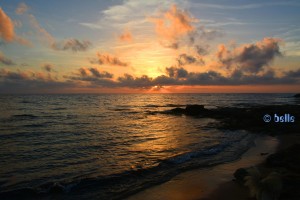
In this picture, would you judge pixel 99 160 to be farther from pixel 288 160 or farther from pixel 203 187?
pixel 288 160

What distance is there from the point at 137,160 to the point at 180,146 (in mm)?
6008

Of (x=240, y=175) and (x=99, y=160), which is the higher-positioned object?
(x=240, y=175)

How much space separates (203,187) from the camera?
1277 cm

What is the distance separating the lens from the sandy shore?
1158 centimetres

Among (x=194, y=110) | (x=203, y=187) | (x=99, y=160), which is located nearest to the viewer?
(x=203, y=187)

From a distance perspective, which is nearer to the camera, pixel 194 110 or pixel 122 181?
pixel 122 181

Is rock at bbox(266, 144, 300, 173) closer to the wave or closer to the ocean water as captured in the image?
the wave

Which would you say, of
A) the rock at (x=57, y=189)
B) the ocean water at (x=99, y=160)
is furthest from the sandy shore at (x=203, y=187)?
the rock at (x=57, y=189)

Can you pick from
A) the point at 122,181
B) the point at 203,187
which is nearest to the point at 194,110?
the point at 122,181

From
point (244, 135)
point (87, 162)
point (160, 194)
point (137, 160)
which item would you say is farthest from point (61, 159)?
point (244, 135)

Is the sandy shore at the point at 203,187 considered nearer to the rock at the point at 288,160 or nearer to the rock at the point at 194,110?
the rock at the point at 288,160

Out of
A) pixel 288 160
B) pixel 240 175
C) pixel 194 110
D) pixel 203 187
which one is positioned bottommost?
pixel 203 187

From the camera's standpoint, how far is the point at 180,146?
75.2ft

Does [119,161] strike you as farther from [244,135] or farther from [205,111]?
[205,111]
